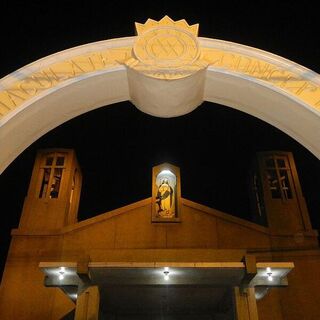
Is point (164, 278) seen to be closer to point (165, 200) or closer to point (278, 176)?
point (165, 200)

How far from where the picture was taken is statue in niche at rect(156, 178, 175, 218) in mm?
16641

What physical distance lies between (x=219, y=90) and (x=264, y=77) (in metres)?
0.53

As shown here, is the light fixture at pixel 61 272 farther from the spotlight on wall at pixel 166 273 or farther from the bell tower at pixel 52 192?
the bell tower at pixel 52 192

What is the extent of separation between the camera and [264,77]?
3.54m

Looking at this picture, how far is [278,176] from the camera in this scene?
1723 centimetres

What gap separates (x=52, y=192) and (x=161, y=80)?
1487 centimetres

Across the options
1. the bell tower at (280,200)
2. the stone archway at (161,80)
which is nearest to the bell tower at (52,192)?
the bell tower at (280,200)

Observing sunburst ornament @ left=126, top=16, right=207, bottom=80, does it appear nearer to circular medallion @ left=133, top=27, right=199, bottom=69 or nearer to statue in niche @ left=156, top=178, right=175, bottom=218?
circular medallion @ left=133, top=27, right=199, bottom=69

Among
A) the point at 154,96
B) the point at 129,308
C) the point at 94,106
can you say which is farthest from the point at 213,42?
the point at 129,308

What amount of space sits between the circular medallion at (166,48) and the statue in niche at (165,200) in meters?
13.2

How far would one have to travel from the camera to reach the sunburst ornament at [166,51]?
3504 millimetres

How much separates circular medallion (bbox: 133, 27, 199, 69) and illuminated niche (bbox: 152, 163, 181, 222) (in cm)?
1314

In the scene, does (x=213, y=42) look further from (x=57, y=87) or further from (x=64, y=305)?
(x=64, y=305)

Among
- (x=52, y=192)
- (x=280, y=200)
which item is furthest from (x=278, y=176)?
(x=52, y=192)
